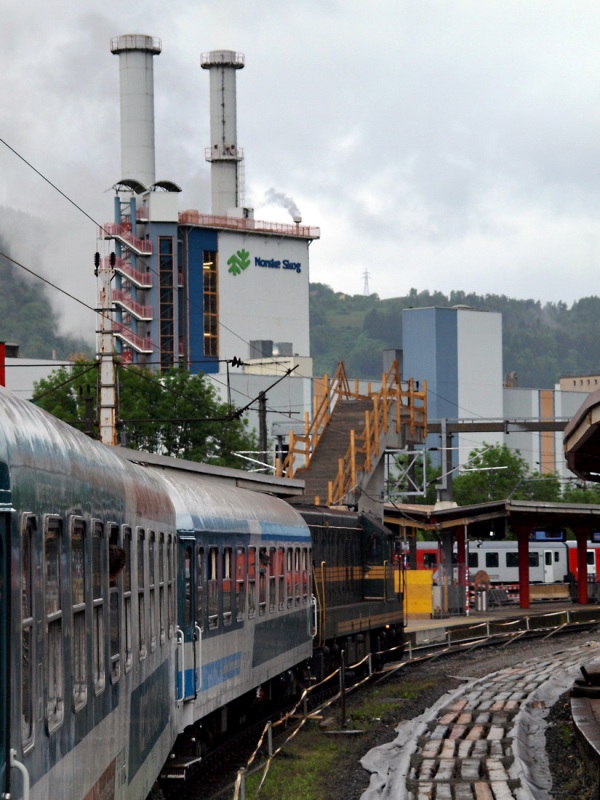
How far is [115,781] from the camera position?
8.51m

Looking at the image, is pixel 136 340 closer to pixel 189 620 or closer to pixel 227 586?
pixel 227 586

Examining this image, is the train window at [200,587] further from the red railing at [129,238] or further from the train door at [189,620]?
the red railing at [129,238]

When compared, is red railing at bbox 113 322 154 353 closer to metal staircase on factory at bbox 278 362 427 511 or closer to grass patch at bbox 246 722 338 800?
metal staircase on factory at bbox 278 362 427 511

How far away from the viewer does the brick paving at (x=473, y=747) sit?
15047mm

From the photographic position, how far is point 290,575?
21.4 m

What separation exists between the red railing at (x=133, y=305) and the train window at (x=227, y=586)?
83.9m

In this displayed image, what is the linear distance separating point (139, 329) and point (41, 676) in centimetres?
9608

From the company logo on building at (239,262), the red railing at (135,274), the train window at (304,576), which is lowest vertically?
the train window at (304,576)

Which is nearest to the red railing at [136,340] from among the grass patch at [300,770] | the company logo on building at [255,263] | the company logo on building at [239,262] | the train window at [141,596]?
the company logo on building at [239,262]

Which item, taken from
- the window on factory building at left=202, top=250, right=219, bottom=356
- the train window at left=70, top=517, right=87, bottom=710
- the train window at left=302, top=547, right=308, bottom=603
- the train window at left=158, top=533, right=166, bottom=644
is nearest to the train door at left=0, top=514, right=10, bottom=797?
the train window at left=70, top=517, right=87, bottom=710

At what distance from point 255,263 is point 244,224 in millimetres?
3011

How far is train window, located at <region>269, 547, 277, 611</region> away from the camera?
1947cm

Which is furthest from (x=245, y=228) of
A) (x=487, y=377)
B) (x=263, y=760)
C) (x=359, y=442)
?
(x=263, y=760)

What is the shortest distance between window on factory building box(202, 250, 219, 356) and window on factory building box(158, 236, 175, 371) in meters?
2.99
